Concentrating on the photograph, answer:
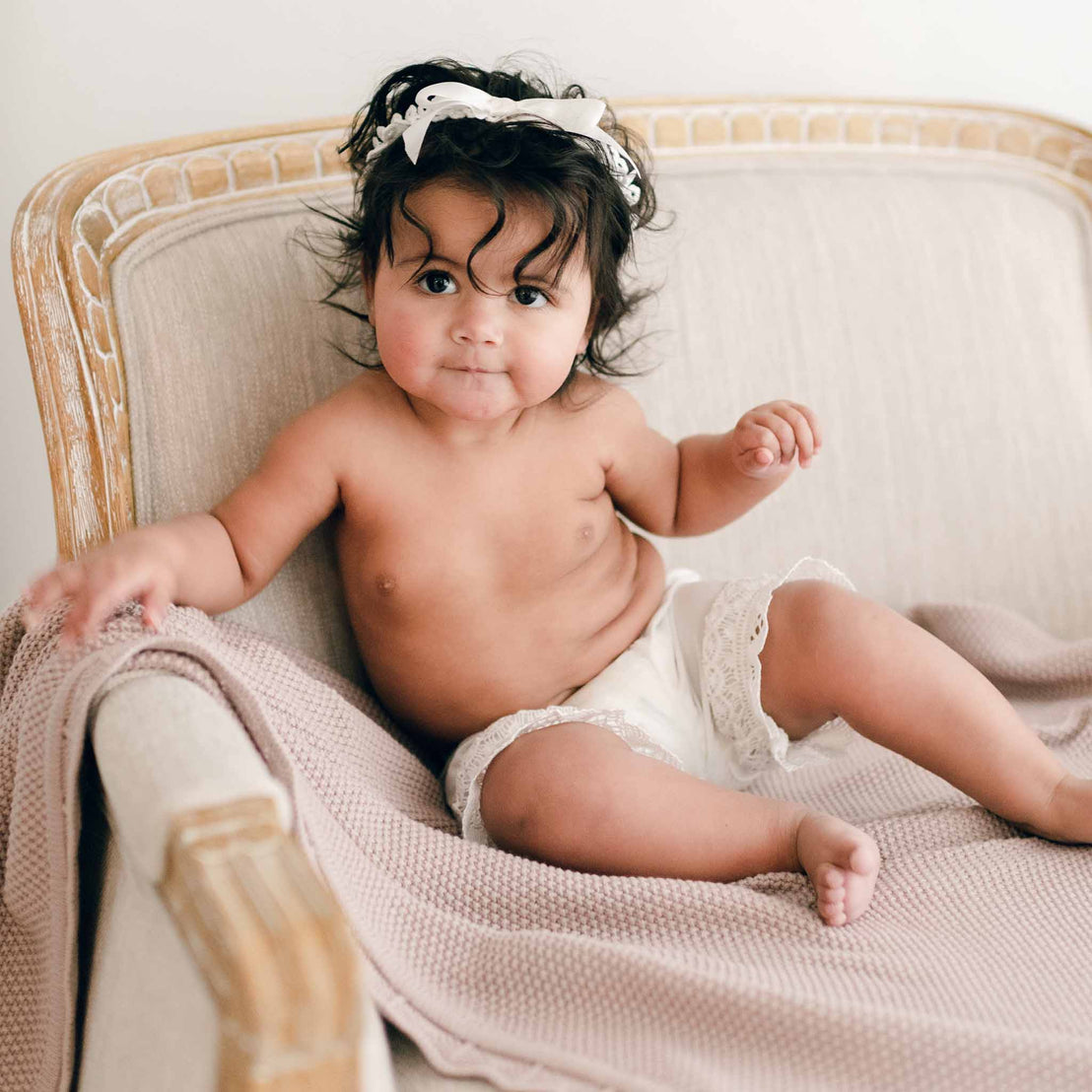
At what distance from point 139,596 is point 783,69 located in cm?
102

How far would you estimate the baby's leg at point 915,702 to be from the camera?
93cm

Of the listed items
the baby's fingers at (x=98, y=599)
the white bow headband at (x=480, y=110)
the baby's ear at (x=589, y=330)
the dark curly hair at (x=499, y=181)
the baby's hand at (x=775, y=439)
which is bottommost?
the baby's hand at (x=775, y=439)

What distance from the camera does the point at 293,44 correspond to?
4.24ft

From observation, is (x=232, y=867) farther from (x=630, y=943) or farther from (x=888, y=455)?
(x=888, y=455)

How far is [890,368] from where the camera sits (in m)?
1.28

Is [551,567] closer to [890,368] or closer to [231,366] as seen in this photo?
[231,366]

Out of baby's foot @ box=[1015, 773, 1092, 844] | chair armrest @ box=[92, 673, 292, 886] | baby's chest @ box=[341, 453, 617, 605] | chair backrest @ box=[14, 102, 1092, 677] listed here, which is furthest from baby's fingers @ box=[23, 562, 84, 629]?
baby's foot @ box=[1015, 773, 1092, 844]

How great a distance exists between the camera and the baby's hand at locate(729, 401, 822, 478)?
1015 millimetres

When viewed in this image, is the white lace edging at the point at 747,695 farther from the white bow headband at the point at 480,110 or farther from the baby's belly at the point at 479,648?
the white bow headband at the point at 480,110

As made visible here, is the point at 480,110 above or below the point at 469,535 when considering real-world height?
above

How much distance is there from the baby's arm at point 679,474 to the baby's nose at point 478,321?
0.20m

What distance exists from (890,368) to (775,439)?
331 millimetres

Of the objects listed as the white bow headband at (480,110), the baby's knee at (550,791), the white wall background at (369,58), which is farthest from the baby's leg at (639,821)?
the white wall background at (369,58)

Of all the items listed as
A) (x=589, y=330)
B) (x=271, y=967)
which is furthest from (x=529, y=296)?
(x=271, y=967)
